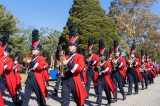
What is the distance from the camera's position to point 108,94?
12625 mm

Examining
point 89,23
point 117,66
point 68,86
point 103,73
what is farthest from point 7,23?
point 68,86

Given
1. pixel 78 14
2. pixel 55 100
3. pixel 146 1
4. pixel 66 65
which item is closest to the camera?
pixel 66 65

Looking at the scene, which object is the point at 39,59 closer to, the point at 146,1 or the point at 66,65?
the point at 66,65

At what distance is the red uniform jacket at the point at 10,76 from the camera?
11.4 meters

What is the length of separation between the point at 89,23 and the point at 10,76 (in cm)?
2845

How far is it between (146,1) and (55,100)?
3615 centimetres

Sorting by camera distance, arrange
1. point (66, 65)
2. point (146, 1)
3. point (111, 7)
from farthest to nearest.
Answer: point (111, 7) → point (146, 1) → point (66, 65)

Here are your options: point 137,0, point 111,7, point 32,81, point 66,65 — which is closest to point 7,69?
point 32,81

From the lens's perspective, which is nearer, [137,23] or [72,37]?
[72,37]

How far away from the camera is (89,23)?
39844 mm

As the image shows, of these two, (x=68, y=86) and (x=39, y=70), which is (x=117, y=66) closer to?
(x=39, y=70)

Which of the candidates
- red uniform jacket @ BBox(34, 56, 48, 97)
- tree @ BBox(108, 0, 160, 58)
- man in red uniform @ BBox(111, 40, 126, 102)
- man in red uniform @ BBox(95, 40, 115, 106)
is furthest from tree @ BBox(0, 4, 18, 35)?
red uniform jacket @ BBox(34, 56, 48, 97)

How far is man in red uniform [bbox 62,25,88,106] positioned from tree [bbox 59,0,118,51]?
1087 inches

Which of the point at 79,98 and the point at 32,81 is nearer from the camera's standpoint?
the point at 79,98
